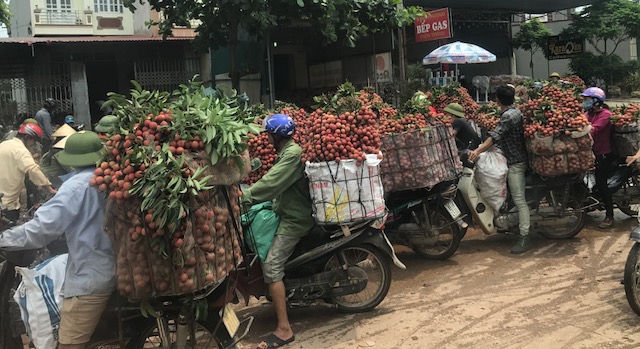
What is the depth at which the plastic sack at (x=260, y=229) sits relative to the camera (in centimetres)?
419

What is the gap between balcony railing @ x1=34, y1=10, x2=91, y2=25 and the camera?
23.0m

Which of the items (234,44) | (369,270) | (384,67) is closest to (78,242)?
(369,270)

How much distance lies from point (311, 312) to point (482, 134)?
4.85m

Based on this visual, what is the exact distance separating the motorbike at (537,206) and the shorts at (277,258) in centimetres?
265

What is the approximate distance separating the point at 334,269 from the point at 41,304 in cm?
220

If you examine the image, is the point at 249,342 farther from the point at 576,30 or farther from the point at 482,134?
the point at 576,30

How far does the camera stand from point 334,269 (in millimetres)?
4441

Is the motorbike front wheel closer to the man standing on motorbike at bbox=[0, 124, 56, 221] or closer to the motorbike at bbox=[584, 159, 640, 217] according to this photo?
the man standing on motorbike at bbox=[0, 124, 56, 221]

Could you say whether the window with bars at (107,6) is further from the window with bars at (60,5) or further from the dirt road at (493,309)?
the dirt road at (493,309)

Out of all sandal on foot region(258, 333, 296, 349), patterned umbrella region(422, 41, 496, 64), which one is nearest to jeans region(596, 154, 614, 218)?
sandal on foot region(258, 333, 296, 349)

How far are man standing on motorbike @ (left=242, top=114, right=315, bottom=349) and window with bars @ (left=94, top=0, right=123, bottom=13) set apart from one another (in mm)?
22373

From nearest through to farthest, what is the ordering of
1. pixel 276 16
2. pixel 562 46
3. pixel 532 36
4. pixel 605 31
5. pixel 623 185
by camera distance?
pixel 623 185
pixel 276 16
pixel 532 36
pixel 605 31
pixel 562 46

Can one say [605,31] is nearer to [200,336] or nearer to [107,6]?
[107,6]

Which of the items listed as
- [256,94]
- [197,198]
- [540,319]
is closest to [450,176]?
[540,319]
